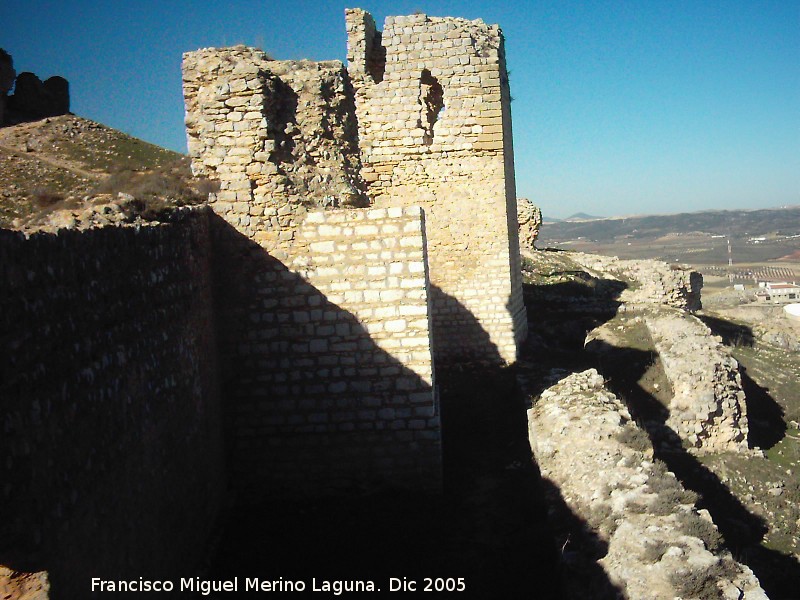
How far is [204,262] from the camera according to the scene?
5906 mm

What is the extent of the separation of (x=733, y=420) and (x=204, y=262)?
927 centimetres

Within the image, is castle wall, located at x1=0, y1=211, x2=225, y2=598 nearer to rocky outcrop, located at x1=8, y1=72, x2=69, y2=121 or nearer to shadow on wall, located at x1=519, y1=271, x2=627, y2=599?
shadow on wall, located at x1=519, y1=271, x2=627, y2=599

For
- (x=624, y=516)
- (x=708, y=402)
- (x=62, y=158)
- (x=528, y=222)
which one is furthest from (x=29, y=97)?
(x=624, y=516)

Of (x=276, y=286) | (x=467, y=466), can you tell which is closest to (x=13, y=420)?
(x=276, y=286)

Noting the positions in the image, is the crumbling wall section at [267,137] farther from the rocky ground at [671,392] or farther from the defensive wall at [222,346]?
the rocky ground at [671,392]

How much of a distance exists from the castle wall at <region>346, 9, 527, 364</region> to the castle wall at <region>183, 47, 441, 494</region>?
4.14 m

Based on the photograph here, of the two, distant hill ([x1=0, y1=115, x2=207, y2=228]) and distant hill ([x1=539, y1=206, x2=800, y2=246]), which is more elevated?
distant hill ([x1=0, y1=115, x2=207, y2=228])

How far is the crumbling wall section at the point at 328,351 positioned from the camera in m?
6.20

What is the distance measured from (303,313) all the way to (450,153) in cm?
506

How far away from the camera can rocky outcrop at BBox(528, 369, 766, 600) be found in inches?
153

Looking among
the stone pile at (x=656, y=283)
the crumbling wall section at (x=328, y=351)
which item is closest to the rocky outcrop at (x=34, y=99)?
the stone pile at (x=656, y=283)

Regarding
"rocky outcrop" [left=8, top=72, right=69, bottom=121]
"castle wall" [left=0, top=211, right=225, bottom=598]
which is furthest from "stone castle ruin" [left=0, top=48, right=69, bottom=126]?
"castle wall" [left=0, top=211, right=225, bottom=598]

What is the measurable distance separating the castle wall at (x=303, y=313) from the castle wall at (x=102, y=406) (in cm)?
76

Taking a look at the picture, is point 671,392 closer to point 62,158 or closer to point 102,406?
point 102,406
